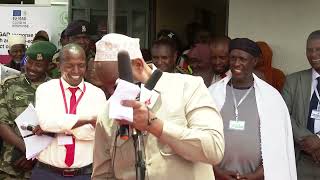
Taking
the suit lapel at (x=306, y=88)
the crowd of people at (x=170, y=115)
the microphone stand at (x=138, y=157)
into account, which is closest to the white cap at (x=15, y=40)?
the crowd of people at (x=170, y=115)

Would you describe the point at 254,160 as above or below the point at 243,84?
below

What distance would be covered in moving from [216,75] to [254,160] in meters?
1.15

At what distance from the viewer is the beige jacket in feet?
7.60

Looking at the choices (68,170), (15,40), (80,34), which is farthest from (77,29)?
(68,170)

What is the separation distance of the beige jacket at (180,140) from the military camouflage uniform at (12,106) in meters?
2.18

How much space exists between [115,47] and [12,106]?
2.48 metres

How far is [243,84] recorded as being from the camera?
13.8ft

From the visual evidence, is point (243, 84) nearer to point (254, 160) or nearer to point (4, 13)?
point (254, 160)

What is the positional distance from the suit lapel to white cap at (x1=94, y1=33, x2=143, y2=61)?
2.45 m

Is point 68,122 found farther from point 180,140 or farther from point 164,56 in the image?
point 180,140

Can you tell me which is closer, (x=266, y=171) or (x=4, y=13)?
(x=266, y=171)

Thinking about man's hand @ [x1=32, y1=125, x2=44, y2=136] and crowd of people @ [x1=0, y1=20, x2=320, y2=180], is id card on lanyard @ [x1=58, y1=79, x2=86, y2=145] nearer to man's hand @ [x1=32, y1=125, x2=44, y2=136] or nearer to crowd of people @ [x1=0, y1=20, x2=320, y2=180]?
crowd of people @ [x1=0, y1=20, x2=320, y2=180]

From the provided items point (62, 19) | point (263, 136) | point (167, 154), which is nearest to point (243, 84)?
point (263, 136)

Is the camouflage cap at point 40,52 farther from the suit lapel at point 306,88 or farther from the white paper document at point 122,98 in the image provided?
the white paper document at point 122,98
